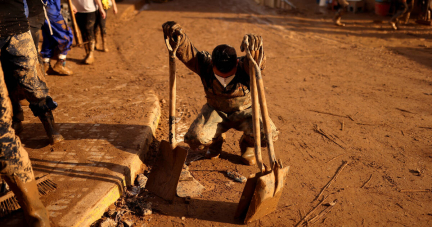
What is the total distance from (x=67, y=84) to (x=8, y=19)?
8.86ft

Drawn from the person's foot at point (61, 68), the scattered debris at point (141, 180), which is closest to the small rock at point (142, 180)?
the scattered debris at point (141, 180)

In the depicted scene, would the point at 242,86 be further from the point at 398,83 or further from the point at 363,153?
the point at 398,83

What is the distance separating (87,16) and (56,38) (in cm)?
111

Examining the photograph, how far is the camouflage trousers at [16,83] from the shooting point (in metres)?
2.29

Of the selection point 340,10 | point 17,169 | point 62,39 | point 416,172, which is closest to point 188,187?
point 17,169

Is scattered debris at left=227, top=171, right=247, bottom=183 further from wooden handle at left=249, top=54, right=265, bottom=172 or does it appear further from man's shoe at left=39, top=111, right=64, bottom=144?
man's shoe at left=39, top=111, right=64, bottom=144

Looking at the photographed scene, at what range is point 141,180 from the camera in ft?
11.0

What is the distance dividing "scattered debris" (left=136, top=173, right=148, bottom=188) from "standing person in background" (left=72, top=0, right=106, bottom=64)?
160 inches

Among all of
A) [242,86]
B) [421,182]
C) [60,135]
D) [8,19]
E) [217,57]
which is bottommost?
[421,182]

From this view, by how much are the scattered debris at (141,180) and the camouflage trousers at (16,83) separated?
3.57 ft

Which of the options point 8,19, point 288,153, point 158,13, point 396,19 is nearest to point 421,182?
Answer: point 288,153

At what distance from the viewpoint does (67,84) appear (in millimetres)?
5496

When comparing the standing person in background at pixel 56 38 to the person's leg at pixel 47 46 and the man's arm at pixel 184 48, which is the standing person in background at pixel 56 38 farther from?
the man's arm at pixel 184 48

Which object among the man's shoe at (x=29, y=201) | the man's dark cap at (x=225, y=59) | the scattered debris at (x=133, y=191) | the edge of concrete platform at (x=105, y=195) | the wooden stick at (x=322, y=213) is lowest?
the wooden stick at (x=322, y=213)
